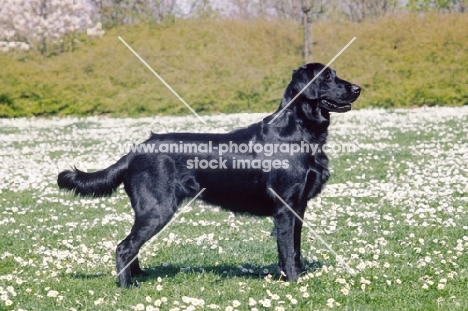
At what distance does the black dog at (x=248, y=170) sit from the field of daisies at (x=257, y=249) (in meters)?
0.49

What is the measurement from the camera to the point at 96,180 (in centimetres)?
585

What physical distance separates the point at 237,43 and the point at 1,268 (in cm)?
2791

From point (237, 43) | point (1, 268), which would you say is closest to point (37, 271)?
point (1, 268)

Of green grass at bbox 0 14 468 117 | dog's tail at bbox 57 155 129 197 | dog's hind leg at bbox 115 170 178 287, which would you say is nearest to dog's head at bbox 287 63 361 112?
dog's hind leg at bbox 115 170 178 287

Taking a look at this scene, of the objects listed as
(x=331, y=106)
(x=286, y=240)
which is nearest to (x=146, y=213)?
(x=286, y=240)

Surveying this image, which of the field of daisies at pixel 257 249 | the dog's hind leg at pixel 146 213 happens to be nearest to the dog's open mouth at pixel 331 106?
the field of daisies at pixel 257 249

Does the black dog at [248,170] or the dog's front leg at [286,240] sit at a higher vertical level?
the black dog at [248,170]

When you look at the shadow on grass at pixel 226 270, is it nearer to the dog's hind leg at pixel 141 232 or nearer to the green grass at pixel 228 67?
the dog's hind leg at pixel 141 232

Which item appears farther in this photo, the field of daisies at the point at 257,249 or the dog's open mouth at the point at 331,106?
the dog's open mouth at the point at 331,106

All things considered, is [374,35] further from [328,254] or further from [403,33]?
[328,254]

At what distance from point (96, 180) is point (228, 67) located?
26614 millimetres

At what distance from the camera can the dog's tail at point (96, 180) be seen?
5.83 meters

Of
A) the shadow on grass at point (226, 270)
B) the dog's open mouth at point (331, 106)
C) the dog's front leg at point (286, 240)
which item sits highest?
the dog's open mouth at point (331, 106)

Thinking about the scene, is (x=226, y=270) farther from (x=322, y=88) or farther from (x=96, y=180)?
(x=322, y=88)
